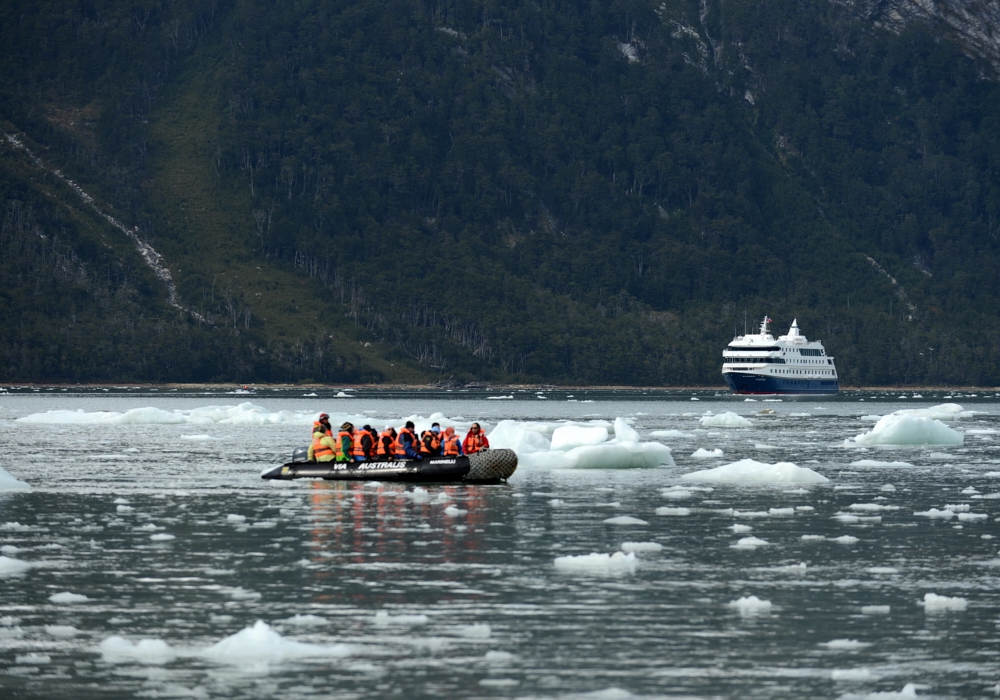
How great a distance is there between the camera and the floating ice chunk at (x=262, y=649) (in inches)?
762

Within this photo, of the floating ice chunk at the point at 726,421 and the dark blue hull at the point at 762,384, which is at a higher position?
the dark blue hull at the point at 762,384

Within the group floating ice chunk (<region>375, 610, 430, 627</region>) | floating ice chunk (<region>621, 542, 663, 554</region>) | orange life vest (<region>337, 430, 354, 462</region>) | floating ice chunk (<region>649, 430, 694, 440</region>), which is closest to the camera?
floating ice chunk (<region>375, 610, 430, 627</region>)

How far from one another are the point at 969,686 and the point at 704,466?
122ft

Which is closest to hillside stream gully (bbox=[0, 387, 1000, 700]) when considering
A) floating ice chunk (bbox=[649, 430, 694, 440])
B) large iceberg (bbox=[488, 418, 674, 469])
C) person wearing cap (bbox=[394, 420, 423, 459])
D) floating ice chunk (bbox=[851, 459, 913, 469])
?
person wearing cap (bbox=[394, 420, 423, 459])

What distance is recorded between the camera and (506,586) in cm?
2498

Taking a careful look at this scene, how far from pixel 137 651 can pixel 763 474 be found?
101 feet

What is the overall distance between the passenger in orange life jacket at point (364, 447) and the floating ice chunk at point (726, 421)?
4947 centimetres

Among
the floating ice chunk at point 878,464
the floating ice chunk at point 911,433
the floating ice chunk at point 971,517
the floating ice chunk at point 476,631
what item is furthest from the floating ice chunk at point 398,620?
the floating ice chunk at point 911,433

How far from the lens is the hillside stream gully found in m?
18.5

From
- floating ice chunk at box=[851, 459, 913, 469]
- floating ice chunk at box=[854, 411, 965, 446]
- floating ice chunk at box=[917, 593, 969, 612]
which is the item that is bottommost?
floating ice chunk at box=[917, 593, 969, 612]

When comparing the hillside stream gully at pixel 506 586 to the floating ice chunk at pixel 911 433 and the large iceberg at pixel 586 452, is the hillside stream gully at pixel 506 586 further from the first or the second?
the floating ice chunk at pixel 911 433

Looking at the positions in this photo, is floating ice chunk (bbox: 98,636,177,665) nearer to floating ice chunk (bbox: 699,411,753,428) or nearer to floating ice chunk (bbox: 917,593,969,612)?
floating ice chunk (bbox: 917,593,969,612)

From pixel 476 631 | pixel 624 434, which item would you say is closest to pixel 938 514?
pixel 476 631

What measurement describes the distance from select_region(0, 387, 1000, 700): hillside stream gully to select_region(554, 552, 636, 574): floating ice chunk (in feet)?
0.27
